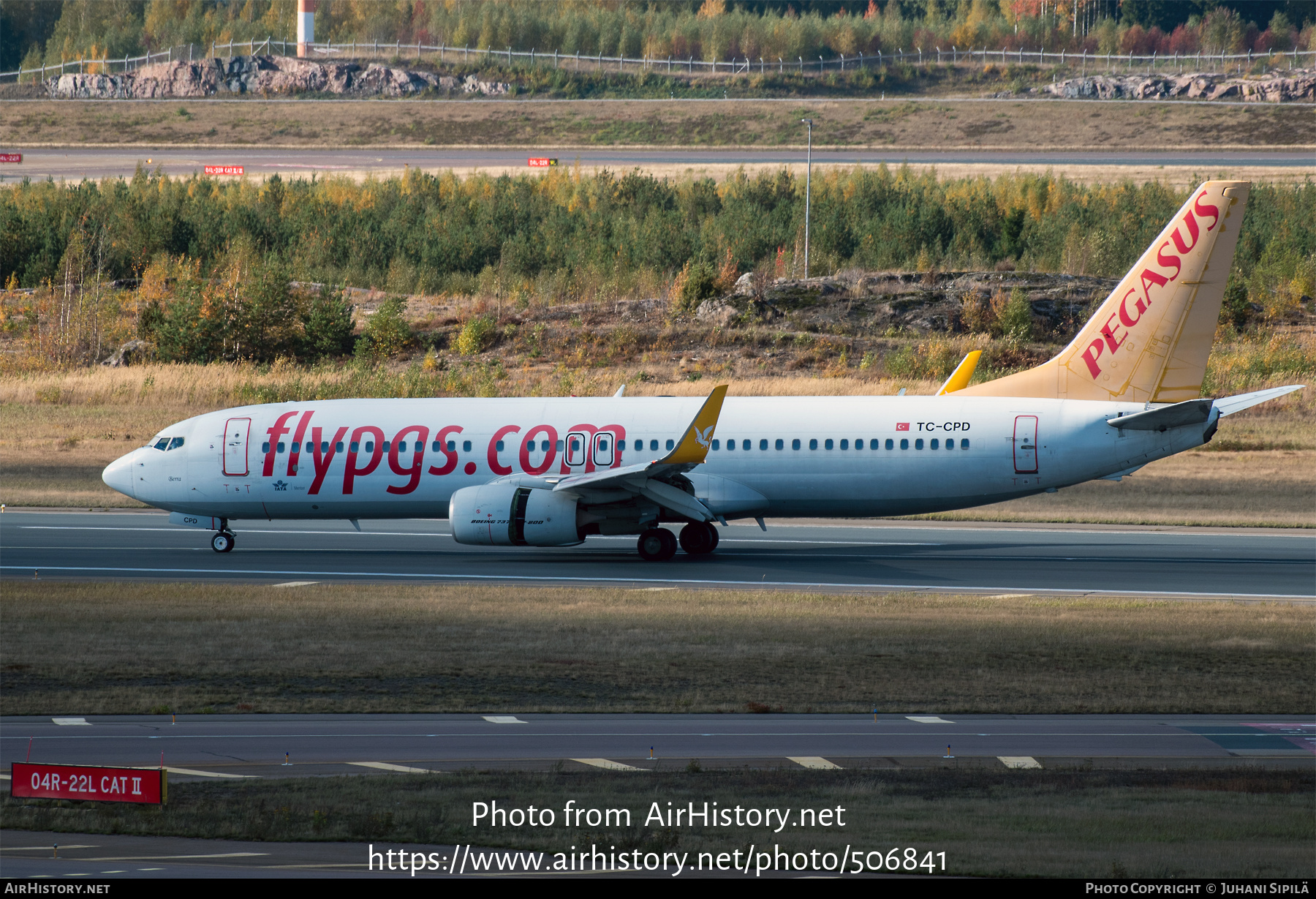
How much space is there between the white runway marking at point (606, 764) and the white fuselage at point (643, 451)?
18.3m

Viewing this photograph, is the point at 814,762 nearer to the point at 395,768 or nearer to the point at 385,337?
the point at 395,768

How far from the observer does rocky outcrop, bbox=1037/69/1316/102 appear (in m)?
115

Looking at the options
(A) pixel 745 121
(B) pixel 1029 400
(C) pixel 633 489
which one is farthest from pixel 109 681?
(A) pixel 745 121

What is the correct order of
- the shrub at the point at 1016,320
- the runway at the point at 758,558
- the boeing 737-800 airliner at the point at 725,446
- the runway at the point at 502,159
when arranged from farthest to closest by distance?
the runway at the point at 502,159 < the shrub at the point at 1016,320 < the boeing 737-800 airliner at the point at 725,446 < the runway at the point at 758,558

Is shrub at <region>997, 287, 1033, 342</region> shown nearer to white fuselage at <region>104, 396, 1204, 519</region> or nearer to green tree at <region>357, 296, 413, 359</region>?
green tree at <region>357, 296, 413, 359</region>

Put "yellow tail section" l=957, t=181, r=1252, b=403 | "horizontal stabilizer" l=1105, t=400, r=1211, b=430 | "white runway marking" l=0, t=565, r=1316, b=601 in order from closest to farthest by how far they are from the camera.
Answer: "white runway marking" l=0, t=565, r=1316, b=601 → "horizontal stabilizer" l=1105, t=400, r=1211, b=430 → "yellow tail section" l=957, t=181, r=1252, b=403

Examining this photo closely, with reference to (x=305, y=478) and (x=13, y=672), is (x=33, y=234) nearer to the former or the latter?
(x=305, y=478)

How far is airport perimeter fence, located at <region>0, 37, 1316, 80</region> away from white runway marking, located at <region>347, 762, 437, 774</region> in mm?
118166

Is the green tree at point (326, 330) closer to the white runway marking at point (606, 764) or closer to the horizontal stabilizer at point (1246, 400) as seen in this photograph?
the horizontal stabilizer at point (1246, 400)

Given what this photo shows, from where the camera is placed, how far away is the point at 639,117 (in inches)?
4451

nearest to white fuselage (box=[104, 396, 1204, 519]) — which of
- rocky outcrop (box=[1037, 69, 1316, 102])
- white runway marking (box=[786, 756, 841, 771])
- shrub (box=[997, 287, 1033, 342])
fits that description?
white runway marking (box=[786, 756, 841, 771])

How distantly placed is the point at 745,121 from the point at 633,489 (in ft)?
263

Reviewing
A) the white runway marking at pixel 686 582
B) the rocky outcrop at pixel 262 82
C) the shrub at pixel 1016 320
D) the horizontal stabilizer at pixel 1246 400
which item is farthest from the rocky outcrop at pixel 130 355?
the rocky outcrop at pixel 262 82

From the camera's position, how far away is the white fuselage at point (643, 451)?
3419 cm
